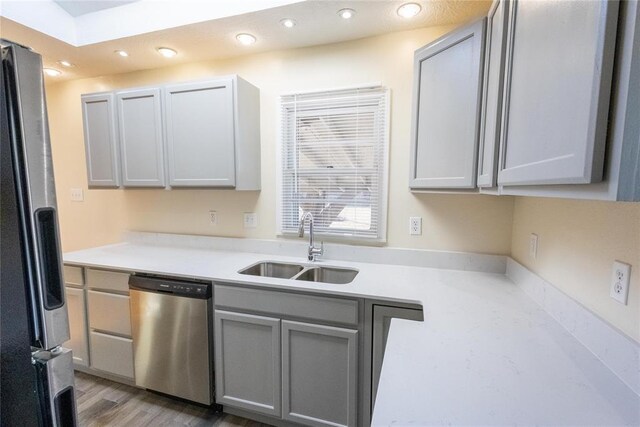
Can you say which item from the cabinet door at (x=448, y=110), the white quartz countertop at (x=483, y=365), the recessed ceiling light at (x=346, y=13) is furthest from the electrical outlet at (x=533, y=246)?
the recessed ceiling light at (x=346, y=13)

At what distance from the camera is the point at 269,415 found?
167cm

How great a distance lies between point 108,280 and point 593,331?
8.56ft

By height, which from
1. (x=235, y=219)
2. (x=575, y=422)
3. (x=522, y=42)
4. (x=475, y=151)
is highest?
(x=522, y=42)

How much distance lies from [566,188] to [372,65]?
167 centimetres

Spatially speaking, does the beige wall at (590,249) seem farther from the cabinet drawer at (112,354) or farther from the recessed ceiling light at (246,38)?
the cabinet drawer at (112,354)

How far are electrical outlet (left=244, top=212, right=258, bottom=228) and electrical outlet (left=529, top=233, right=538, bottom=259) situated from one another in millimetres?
1838

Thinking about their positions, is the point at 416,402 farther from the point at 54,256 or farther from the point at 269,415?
the point at 269,415

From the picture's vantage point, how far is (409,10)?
1.63 metres

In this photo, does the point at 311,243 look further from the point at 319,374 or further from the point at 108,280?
the point at 108,280

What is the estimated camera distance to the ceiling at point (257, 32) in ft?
5.29

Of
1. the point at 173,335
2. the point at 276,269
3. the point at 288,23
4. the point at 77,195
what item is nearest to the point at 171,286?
the point at 173,335

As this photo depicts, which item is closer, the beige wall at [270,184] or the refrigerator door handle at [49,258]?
the refrigerator door handle at [49,258]

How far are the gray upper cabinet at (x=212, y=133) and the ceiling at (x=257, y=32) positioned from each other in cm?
30

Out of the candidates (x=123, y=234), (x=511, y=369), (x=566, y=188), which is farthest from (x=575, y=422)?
(x=123, y=234)
